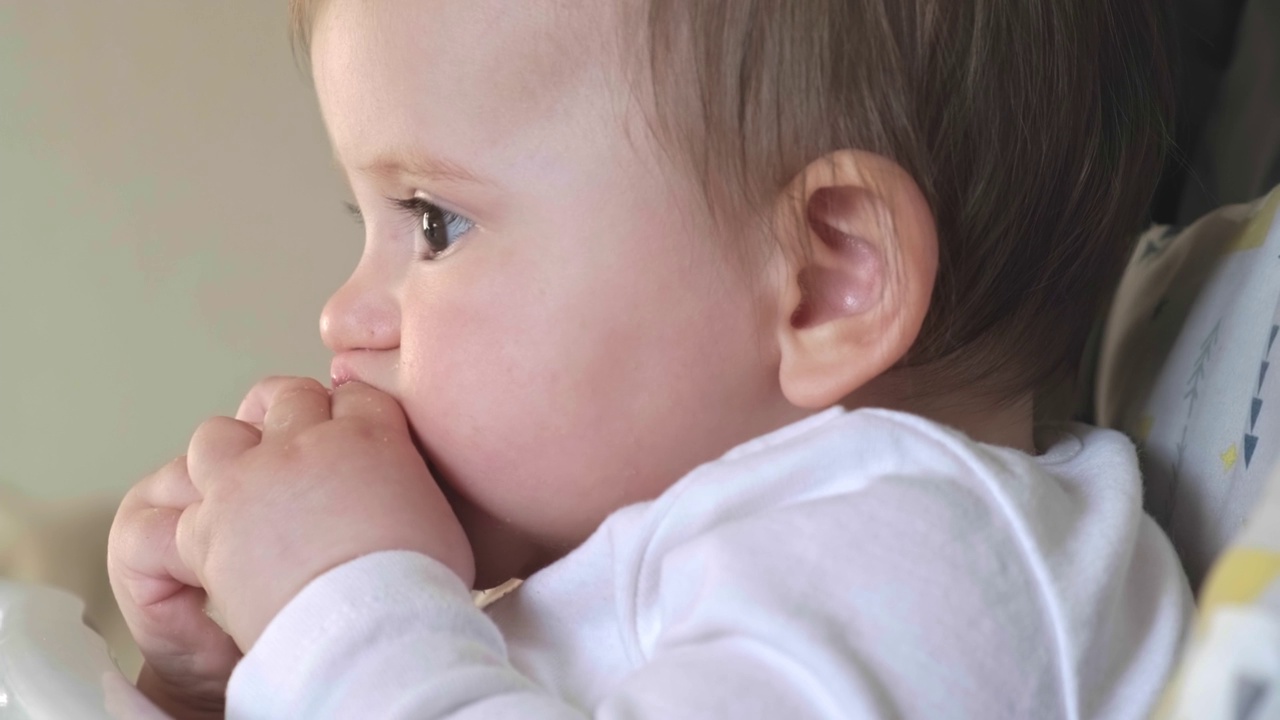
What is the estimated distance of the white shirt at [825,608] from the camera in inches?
16.6

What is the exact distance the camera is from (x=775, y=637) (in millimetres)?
422

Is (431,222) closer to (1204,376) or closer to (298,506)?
(298,506)

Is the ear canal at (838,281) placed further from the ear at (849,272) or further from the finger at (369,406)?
the finger at (369,406)

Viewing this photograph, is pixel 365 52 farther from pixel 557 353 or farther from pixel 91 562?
pixel 91 562

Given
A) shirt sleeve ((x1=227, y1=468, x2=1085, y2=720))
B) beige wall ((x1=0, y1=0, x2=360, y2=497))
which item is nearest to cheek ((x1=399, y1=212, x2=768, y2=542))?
shirt sleeve ((x1=227, y1=468, x2=1085, y2=720))

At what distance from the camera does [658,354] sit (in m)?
0.57

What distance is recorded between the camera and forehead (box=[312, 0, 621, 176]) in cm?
55

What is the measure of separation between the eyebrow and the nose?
2.5 inches

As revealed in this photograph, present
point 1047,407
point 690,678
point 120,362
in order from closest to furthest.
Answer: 1. point 690,678
2. point 1047,407
3. point 120,362

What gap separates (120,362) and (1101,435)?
103cm

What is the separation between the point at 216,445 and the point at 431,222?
160 mm

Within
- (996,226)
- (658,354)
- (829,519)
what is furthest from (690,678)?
(996,226)

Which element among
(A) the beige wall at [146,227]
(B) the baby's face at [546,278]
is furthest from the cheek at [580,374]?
(A) the beige wall at [146,227]

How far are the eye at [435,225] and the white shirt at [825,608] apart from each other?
182 millimetres
